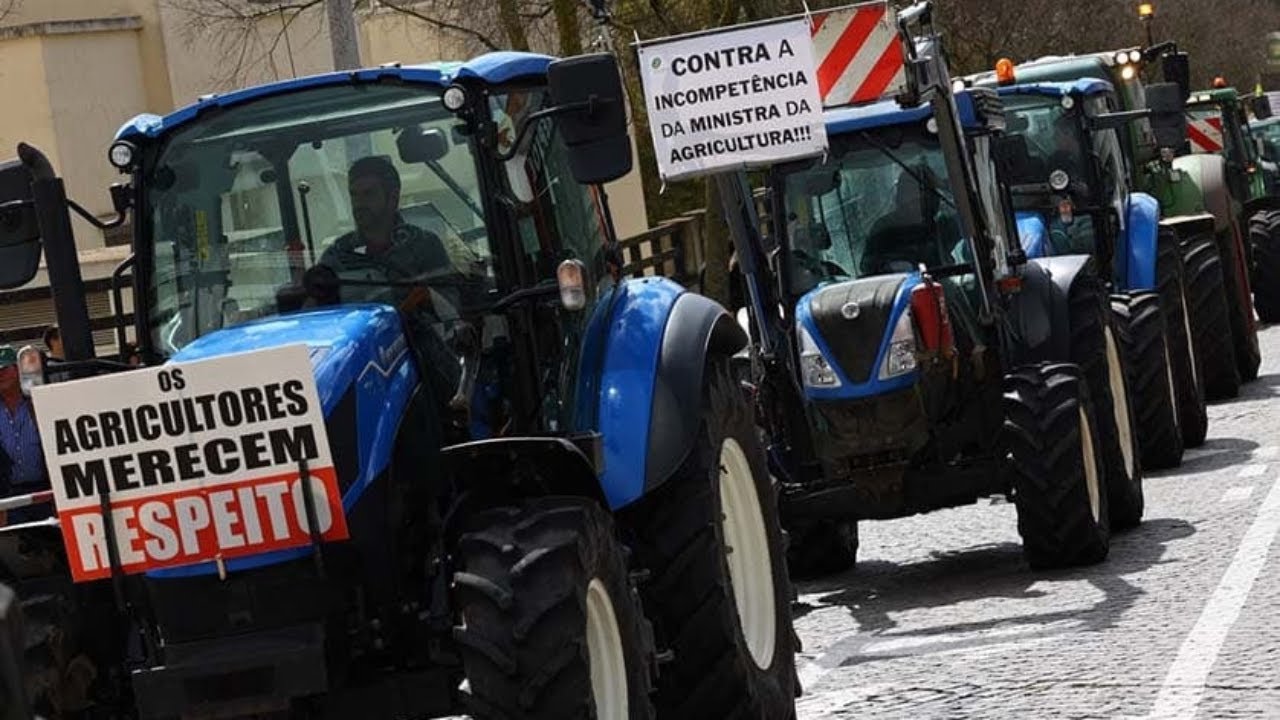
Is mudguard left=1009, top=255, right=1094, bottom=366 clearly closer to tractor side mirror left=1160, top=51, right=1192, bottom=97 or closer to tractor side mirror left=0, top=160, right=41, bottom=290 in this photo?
tractor side mirror left=0, top=160, right=41, bottom=290

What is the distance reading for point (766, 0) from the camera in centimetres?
3186

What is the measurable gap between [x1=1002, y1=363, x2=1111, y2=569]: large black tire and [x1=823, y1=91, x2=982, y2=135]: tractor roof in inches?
55.9

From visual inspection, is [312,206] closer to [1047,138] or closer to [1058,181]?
[1058,181]

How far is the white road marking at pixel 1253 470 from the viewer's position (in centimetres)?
1485

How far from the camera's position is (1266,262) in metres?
26.2

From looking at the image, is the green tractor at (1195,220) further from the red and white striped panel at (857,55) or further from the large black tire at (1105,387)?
the red and white striped panel at (857,55)

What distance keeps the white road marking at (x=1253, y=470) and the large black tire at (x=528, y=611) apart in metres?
8.12

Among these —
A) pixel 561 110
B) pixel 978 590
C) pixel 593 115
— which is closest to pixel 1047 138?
pixel 978 590

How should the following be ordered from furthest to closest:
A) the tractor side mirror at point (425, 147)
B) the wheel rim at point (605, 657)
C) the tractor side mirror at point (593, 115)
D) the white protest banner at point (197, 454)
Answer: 1. the tractor side mirror at point (425, 147)
2. the tractor side mirror at point (593, 115)
3. the wheel rim at point (605, 657)
4. the white protest banner at point (197, 454)

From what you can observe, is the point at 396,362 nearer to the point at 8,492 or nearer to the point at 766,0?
the point at 8,492

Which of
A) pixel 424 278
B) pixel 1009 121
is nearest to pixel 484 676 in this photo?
pixel 424 278

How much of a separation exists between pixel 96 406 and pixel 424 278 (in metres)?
1.19

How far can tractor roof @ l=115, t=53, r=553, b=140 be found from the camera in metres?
8.31

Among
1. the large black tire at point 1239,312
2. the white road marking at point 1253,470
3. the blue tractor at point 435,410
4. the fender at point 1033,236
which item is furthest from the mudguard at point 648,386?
the large black tire at point 1239,312
